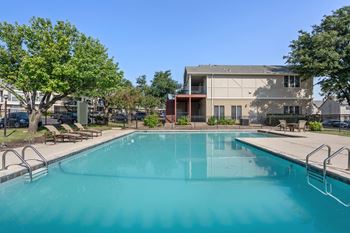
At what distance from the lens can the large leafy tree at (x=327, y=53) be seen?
28.5 metres

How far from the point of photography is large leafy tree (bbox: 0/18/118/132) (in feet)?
61.4

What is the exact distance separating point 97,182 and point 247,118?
Answer: 88.4ft

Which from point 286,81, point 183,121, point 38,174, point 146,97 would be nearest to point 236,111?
point 183,121

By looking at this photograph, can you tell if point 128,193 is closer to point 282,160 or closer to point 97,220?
point 97,220

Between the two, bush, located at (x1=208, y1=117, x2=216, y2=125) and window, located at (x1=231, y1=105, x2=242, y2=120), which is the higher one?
window, located at (x1=231, y1=105, x2=242, y2=120)

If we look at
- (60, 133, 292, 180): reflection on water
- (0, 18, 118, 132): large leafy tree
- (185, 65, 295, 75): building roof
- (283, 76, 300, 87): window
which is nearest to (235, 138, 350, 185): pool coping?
(60, 133, 292, 180): reflection on water

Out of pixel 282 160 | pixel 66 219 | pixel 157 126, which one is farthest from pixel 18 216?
pixel 157 126

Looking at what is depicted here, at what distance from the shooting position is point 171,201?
21.6ft

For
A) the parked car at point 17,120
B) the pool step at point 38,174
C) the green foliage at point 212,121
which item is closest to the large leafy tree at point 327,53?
the green foliage at point 212,121

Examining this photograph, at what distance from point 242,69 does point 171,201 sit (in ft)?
99.7

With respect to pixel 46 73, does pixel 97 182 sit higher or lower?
lower

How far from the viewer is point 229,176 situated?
907 cm

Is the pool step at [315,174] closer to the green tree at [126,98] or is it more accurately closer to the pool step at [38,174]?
the pool step at [38,174]

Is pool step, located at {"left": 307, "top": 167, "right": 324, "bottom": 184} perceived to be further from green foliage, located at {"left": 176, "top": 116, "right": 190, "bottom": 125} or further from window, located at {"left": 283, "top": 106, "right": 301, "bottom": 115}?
window, located at {"left": 283, "top": 106, "right": 301, "bottom": 115}
